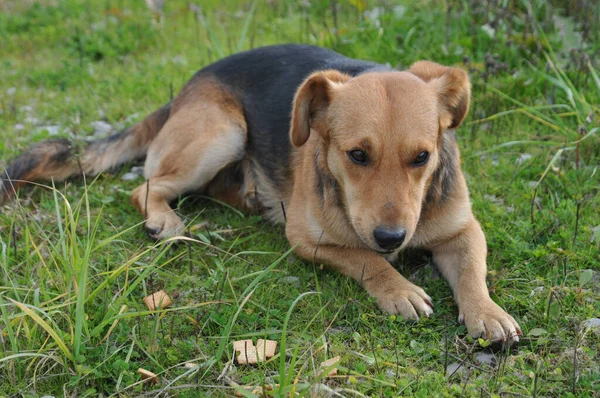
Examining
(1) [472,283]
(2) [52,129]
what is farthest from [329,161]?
(2) [52,129]

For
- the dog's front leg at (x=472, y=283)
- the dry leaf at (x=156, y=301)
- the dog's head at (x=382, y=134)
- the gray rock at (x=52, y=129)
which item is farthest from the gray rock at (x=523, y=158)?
the gray rock at (x=52, y=129)

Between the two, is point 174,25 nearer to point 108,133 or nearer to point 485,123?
point 108,133

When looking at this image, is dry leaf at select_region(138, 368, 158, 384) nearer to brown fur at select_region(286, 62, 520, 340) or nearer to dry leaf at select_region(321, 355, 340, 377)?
dry leaf at select_region(321, 355, 340, 377)

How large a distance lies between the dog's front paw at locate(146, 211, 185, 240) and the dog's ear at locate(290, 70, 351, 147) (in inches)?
45.9

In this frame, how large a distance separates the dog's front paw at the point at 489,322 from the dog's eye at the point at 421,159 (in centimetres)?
74

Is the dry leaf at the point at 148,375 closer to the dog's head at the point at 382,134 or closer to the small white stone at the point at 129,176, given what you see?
the dog's head at the point at 382,134

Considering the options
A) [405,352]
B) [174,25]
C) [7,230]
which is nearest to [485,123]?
[405,352]

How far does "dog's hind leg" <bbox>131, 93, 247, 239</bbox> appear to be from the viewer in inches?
196

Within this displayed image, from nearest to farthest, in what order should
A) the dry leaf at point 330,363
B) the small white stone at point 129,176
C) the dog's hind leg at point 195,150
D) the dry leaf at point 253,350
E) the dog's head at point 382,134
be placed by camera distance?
the dry leaf at point 330,363, the dry leaf at point 253,350, the dog's head at point 382,134, the dog's hind leg at point 195,150, the small white stone at point 129,176

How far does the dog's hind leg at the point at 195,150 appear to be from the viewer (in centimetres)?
497

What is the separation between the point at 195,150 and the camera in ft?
16.4

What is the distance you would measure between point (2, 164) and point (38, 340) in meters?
2.73

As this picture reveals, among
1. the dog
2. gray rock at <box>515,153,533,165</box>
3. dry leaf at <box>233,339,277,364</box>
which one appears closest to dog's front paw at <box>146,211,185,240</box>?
the dog

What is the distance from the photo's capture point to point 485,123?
5852mm
